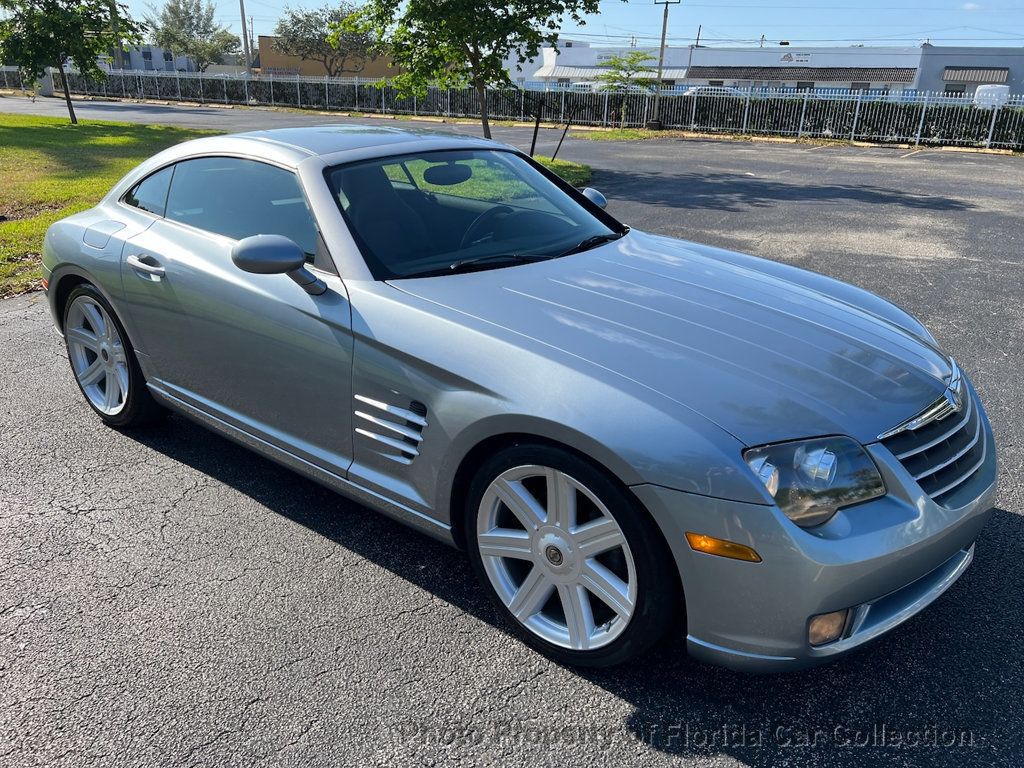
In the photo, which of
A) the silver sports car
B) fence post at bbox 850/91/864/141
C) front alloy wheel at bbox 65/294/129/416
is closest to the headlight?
the silver sports car

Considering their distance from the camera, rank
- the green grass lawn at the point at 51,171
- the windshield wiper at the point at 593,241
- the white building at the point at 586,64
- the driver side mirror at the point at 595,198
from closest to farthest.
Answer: the windshield wiper at the point at 593,241, the driver side mirror at the point at 595,198, the green grass lawn at the point at 51,171, the white building at the point at 586,64

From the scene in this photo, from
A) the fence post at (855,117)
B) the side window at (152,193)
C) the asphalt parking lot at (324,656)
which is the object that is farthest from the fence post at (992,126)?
the side window at (152,193)

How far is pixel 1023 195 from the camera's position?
1405 centimetres

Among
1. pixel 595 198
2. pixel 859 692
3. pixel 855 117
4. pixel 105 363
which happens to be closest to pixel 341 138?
pixel 595 198

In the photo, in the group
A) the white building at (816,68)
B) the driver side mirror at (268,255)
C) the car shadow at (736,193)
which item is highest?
the white building at (816,68)

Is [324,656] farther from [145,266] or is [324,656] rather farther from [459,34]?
[459,34]

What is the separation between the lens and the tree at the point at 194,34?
94500 millimetres

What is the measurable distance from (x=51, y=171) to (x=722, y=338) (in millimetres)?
14258

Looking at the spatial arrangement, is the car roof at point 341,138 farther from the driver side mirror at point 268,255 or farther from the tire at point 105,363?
the tire at point 105,363

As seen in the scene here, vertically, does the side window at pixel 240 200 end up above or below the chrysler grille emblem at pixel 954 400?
above

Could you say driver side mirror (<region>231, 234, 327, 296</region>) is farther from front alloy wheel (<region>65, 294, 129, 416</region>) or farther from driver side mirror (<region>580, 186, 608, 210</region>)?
driver side mirror (<region>580, 186, 608, 210</region>)

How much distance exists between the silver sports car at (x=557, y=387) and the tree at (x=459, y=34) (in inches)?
451

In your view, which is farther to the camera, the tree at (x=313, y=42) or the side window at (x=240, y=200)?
the tree at (x=313, y=42)

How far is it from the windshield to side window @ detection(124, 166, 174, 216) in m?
1.13
